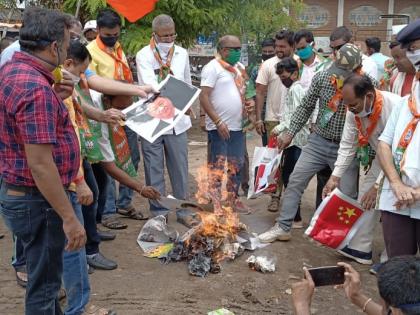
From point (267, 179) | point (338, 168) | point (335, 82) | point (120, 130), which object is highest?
point (335, 82)

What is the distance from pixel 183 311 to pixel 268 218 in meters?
2.64

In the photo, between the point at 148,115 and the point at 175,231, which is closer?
the point at 148,115

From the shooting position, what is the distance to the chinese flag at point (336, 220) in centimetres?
490

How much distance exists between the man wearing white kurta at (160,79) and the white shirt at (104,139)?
87cm

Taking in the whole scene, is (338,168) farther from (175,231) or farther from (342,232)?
(175,231)

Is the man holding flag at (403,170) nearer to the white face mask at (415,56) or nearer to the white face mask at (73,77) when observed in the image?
the white face mask at (415,56)

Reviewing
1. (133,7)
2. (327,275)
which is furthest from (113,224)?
(327,275)

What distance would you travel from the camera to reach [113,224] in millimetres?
5750

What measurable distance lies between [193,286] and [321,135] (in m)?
2.06

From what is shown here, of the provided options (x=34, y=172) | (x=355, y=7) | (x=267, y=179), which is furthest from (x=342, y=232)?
(x=355, y=7)

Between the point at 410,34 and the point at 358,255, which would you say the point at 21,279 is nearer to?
the point at 358,255

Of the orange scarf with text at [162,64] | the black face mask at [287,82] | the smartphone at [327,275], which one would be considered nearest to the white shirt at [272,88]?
the black face mask at [287,82]

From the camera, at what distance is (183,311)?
4055mm

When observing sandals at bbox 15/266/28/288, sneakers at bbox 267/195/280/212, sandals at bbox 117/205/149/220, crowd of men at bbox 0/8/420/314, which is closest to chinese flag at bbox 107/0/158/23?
crowd of men at bbox 0/8/420/314
